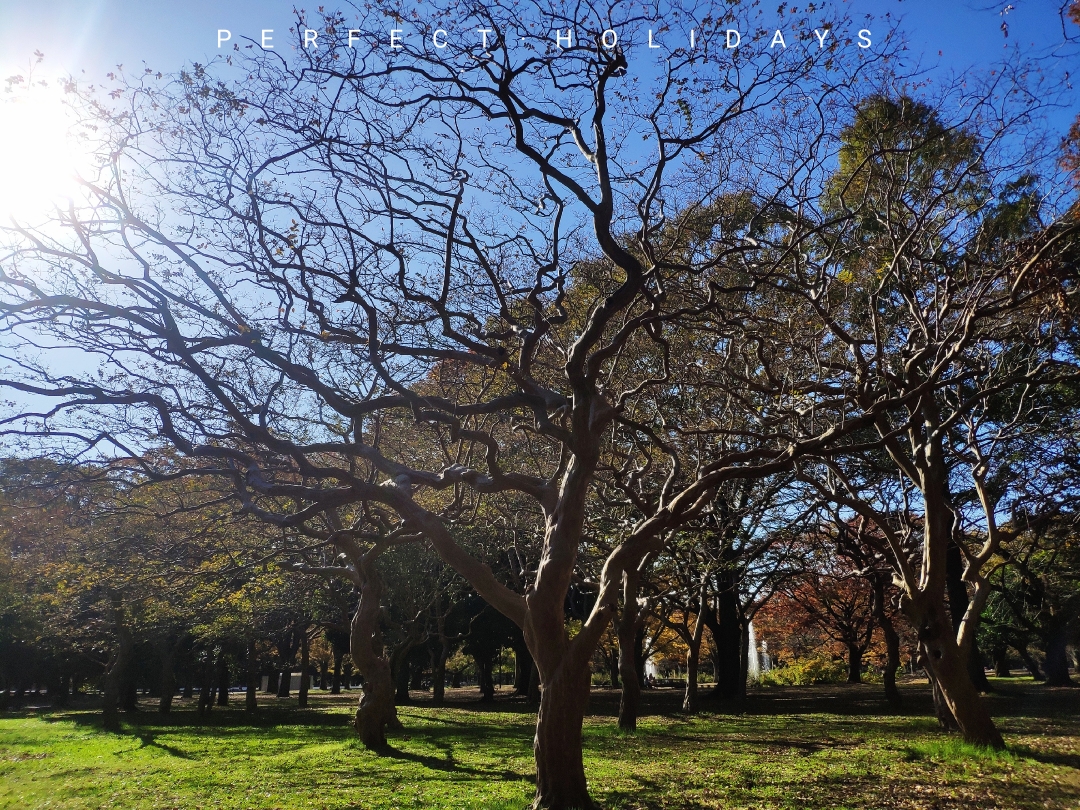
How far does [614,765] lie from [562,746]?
4.10 metres

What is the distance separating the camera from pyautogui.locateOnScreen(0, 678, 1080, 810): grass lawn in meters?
8.42

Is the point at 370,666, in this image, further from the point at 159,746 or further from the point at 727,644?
the point at 727,644

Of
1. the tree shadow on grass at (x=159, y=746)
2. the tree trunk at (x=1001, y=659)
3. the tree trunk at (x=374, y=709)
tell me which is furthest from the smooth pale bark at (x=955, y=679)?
the tree trunk at (x=1001, y=659)

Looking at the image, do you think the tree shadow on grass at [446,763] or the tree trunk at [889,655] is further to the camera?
the tree trunk at [889,655]

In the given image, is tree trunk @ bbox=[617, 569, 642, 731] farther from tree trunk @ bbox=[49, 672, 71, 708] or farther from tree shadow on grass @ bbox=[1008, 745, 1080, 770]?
tree trunk @ bbox=[49, 672, 71, 708]

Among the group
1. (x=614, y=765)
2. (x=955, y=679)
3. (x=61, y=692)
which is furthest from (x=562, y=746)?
(x=61, y=692)

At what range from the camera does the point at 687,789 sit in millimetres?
8945

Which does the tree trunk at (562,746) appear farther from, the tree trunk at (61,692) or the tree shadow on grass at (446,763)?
the tree trunk at (61,692)

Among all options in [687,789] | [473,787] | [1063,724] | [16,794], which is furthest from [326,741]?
[1063,724]

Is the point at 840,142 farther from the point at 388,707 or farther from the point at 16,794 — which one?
the point at 16,794

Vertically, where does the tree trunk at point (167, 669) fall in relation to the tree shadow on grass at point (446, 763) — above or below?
above

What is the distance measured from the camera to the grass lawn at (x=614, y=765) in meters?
8.42

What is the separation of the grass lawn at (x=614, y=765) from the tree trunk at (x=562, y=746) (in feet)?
2.35

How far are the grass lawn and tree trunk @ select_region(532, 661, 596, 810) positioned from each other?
717 mm
